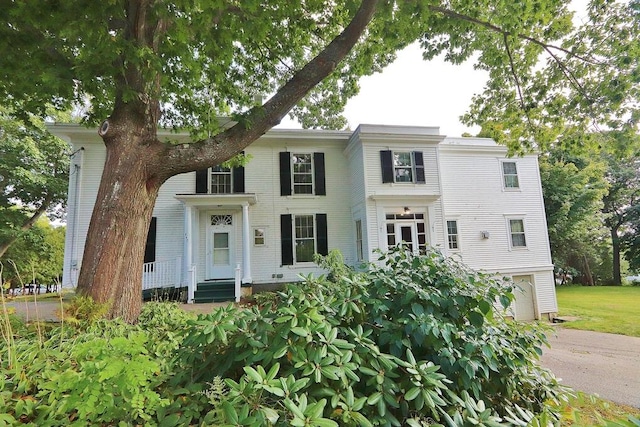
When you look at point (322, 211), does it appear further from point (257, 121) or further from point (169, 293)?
point (257, 121)

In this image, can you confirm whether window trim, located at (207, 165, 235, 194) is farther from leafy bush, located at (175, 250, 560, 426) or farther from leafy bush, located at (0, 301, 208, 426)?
leafy bush, located at (175, 250, 560, 426)

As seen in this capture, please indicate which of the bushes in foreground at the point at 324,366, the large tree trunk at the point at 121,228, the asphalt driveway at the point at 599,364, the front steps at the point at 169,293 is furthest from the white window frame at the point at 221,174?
the asphalt driveway at the point at 599,364

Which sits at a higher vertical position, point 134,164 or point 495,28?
point 495,28

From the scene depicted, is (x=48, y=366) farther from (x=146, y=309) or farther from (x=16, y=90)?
(x=16, y=90)

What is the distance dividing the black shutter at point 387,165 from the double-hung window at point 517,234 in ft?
19.3

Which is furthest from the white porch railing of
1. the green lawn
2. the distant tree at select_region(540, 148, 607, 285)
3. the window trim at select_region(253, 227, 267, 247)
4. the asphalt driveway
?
the distant tree at select_region(540, 148, 607, 285)

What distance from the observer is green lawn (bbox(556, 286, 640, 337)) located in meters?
10.3

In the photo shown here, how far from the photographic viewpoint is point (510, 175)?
13055 mm

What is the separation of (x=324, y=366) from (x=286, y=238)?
973cm

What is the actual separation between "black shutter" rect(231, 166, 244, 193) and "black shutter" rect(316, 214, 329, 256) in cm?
296

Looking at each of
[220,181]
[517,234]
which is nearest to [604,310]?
[517,234]

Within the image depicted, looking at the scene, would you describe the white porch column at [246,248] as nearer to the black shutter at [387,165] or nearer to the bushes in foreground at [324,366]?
the black shutter at [387,165]

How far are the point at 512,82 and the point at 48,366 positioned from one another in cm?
902

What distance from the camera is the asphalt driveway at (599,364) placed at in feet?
15.6
